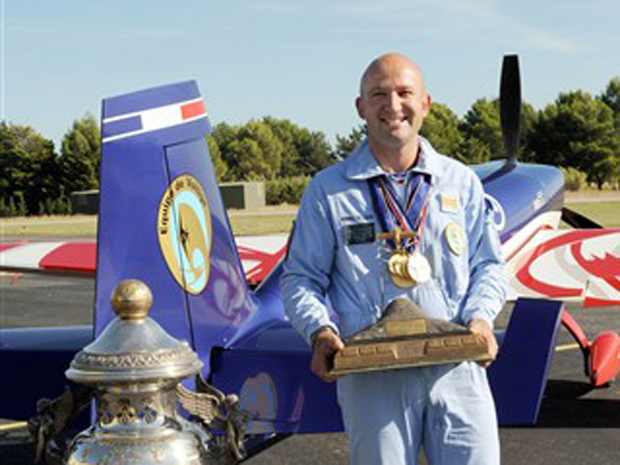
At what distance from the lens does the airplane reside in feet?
11.4

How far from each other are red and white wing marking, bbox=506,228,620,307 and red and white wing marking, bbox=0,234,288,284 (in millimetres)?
A: 1905

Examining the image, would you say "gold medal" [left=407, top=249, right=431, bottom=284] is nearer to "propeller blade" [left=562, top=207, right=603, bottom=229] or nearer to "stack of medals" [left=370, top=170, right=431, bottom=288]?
"stack of medals" [left=370, top=170, right=431, bottom=288]

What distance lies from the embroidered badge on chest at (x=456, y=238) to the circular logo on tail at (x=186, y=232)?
150cm

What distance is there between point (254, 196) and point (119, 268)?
4912 centimetres

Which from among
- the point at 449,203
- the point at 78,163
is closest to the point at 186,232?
the point at 449,203

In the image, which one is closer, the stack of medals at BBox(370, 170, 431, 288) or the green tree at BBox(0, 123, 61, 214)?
the stack of medals at BBox(370, 170, 431, 288)

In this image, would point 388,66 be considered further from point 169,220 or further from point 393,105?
point 169,220

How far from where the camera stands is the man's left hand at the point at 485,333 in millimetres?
2477

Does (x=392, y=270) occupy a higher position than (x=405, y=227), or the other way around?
(x=405, y=227)

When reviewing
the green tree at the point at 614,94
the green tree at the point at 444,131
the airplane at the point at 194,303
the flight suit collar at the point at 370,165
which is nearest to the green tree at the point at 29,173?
the green tree at the point at 444,131

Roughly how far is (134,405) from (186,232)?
1598 millimetres

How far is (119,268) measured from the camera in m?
3.58

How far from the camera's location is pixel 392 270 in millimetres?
2609

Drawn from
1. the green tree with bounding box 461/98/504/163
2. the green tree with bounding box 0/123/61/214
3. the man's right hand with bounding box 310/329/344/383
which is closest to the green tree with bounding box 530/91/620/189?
the green tree with bounding box 461/98/504/163
